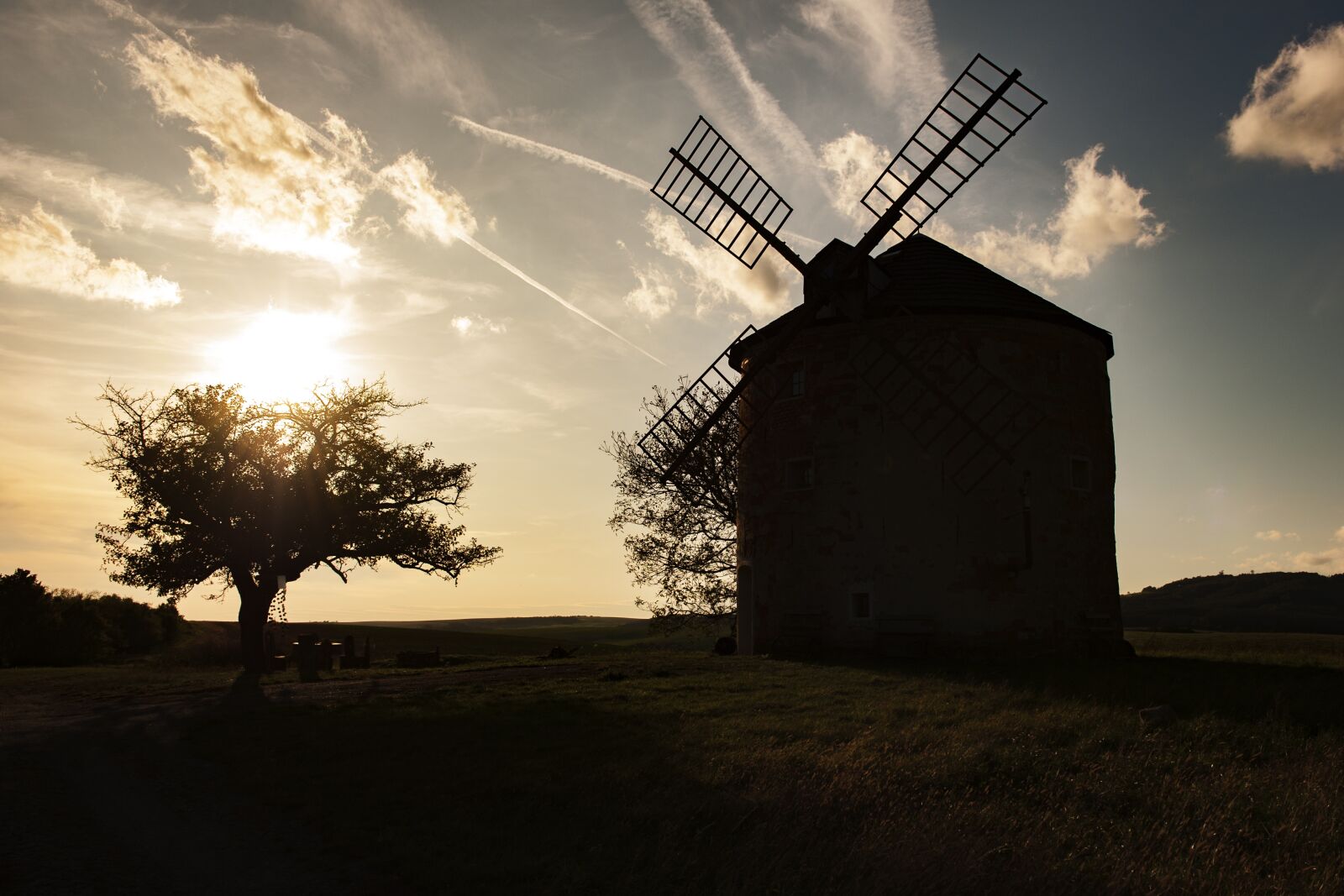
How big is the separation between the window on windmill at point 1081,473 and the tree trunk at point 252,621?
22.2 meters

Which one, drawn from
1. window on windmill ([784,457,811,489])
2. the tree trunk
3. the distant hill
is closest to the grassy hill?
the tree trunk

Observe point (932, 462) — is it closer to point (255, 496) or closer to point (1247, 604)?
point (255, 496)

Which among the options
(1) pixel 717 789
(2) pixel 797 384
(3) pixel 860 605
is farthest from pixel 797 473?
(1) pixel 717 789

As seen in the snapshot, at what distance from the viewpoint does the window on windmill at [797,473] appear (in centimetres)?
2408

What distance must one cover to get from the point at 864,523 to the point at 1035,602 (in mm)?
4591

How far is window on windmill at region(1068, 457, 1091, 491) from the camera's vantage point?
23547 mm

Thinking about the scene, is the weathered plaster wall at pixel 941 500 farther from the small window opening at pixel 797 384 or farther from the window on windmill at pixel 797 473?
the small window opening at pixel 797 384

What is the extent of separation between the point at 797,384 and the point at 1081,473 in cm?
786

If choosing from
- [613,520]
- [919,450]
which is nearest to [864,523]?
[919,450]

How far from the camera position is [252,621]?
25016 millimetres

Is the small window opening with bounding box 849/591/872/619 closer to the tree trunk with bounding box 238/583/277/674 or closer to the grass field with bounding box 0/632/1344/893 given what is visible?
the grass field with bounding box 0/632/1344/893

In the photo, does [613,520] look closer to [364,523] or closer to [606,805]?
[364,523]

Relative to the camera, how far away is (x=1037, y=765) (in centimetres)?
973

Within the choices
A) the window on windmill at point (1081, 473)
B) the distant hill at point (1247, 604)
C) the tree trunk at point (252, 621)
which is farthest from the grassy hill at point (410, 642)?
the distant hill at point (1247, 604)
